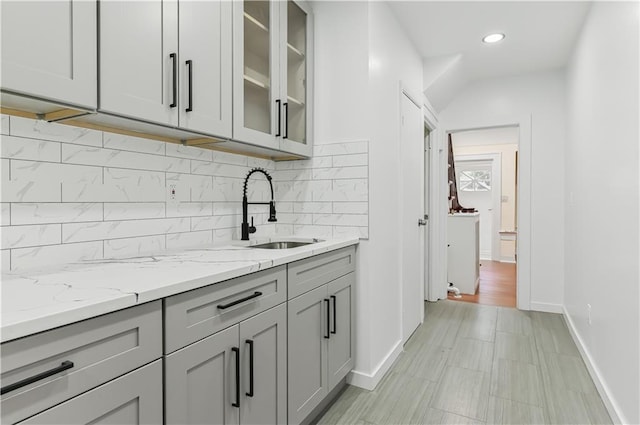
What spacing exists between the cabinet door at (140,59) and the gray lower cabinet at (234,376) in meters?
0.84

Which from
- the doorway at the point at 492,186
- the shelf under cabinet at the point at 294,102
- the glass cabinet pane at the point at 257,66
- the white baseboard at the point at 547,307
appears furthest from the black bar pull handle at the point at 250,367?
the doorway at the point at 492,186

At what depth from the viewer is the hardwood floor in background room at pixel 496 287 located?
4164 millimetres

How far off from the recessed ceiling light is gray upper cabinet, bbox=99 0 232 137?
2305mm

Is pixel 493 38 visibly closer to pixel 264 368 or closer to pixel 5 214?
pixel 264 368

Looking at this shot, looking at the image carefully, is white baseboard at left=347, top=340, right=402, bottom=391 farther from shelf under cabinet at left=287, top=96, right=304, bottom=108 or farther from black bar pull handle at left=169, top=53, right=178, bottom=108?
black bar pull handle at left=169, top=53, right=178, bottom=108

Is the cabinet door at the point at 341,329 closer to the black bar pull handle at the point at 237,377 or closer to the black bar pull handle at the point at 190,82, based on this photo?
the black bar pull handle at the point at 237,377

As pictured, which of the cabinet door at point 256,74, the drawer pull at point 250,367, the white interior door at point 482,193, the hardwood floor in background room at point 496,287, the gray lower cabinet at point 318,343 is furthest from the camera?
the white interior door at point 482,193

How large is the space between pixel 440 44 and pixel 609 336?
2459mm

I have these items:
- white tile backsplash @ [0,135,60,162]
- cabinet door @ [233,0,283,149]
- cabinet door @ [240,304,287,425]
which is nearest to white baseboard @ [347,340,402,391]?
cabinet door @ [240,304,287,425]

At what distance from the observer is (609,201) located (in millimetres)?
1970

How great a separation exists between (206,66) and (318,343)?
138 cm

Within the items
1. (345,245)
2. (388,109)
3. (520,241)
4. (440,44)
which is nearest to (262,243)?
(345,245)

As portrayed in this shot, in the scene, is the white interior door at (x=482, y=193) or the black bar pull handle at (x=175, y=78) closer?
the black bar pull handle at (x=175, y=78)

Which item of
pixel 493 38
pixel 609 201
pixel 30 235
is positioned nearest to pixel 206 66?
pixel 30 235
